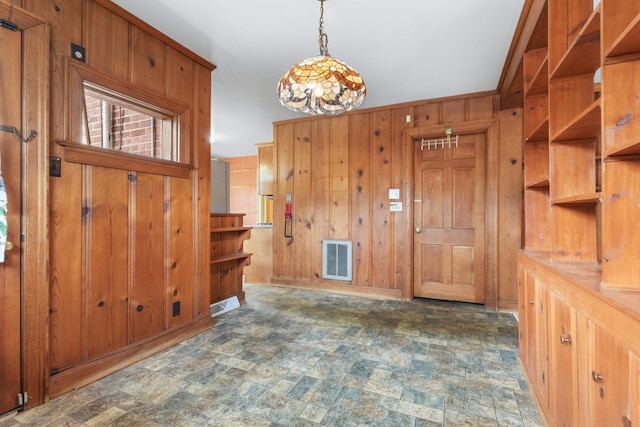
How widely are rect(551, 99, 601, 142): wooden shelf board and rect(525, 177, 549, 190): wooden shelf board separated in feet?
1.14

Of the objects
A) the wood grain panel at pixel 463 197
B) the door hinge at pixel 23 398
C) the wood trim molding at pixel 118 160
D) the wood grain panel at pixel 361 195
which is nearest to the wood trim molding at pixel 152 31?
the wood trim molding at pixel 118 160

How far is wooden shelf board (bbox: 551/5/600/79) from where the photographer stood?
49.1 inches

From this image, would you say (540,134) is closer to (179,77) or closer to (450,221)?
(450,221)

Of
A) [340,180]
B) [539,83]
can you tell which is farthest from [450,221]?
[539,83]

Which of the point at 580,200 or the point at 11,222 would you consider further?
the point at 11,222

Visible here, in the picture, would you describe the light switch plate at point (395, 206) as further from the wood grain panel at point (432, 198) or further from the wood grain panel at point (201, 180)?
the wood grain panel at point (201, 180)

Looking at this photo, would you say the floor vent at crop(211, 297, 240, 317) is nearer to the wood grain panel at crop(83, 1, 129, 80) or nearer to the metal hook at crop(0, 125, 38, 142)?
the metal hook at crop(0, 125, 38, 142)

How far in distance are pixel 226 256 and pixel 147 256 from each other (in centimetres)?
125

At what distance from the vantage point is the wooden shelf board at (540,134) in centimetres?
192

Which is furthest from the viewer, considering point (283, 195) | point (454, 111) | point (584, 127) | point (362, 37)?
point (283, 195)

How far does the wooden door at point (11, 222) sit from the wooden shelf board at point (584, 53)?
2.78 meters

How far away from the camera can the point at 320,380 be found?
80.0 inches

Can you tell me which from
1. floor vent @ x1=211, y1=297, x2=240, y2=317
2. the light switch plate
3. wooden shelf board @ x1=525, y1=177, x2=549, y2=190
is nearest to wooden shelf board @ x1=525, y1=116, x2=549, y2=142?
wooden shelf board @ x1=525, y1=177, x2=549, y2=190

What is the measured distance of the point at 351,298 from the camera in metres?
4.02
